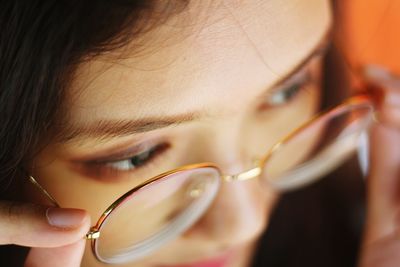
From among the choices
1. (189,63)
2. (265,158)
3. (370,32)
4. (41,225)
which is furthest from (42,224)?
(370,32)

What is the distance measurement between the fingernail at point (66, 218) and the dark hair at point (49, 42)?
0.09 m

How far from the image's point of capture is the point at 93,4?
58 cm

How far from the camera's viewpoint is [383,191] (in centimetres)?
113

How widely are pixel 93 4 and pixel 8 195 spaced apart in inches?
10.7

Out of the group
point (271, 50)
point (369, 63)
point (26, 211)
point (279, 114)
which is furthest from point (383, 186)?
point (26, 211)

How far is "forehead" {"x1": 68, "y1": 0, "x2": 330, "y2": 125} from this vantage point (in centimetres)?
62

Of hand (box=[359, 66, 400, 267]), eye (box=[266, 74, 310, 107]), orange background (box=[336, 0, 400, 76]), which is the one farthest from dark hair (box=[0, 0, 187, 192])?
hand (box=[359, 66, 400, 267])

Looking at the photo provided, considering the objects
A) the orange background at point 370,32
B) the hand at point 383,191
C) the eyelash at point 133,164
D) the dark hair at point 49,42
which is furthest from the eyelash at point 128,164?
the hand at point 383,191

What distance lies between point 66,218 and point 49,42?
0.67 feet

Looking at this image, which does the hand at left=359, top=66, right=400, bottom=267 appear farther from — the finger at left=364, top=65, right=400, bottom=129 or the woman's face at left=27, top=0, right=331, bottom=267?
the woman's face at left=27, top=0, right=331, bottom=267

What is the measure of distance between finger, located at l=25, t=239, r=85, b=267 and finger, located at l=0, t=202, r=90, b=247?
1.3 inches

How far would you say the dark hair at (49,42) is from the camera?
0.58m

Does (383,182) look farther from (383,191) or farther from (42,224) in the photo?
(42,224)

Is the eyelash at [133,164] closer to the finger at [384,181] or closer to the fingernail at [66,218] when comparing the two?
the fingernail at [66,218]
